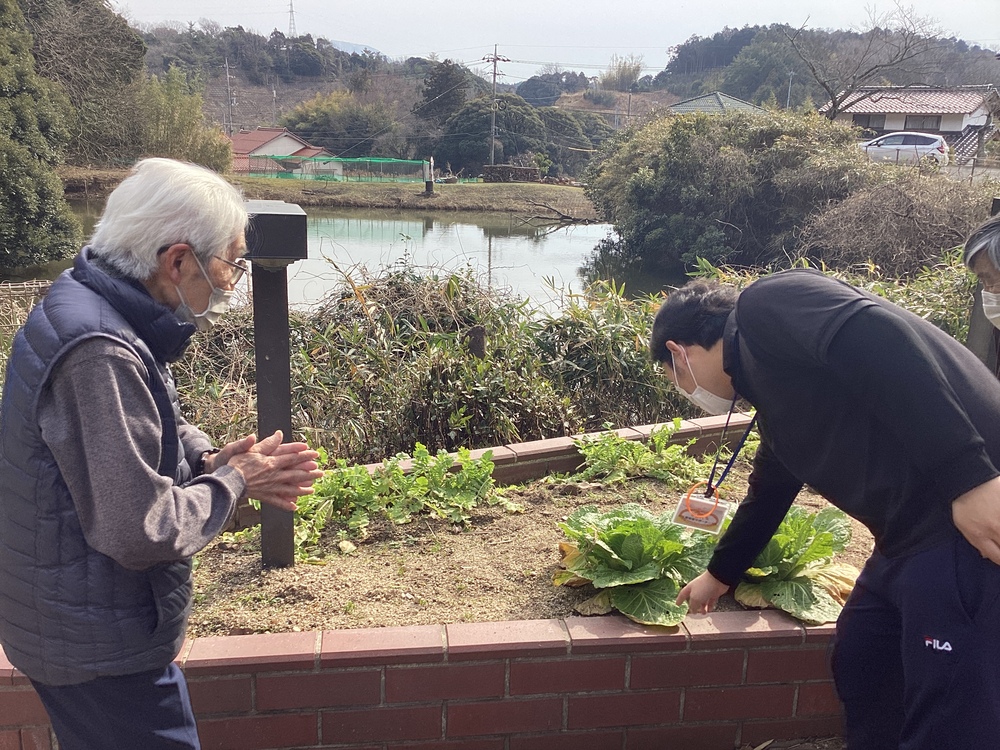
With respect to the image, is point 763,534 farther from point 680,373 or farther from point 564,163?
point 564,163

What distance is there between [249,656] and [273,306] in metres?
0.97

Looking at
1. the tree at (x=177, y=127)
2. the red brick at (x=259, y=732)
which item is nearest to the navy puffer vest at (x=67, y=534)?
the red brick at (x=259, y=732)

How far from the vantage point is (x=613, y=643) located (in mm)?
2086

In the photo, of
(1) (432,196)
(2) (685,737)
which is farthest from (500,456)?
(1) (432,196)

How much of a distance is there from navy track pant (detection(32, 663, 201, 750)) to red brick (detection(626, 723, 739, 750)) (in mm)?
1256

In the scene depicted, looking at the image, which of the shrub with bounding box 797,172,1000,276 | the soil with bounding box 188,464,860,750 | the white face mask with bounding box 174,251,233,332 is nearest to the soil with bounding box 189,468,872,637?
the soil with bounding box 188,464,860,750

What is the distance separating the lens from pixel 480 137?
4891 cm

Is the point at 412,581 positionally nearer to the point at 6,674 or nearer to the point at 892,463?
the point at 6,674

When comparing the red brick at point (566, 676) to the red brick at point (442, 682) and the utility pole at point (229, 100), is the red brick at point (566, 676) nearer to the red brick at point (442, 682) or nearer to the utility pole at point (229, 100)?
the red brick at point (442, 682)

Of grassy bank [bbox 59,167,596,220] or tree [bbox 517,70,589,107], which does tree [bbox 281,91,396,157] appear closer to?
grassy bank [bbox 59,167,596,220]

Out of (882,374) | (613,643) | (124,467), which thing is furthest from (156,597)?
(882,374)

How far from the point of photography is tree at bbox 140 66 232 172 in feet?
72.9

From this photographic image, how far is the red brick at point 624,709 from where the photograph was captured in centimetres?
213

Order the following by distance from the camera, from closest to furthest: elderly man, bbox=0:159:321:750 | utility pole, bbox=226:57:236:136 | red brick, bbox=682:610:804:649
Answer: elderly man, bbox=0:159:321:750
red brick, bbox=682:610:804:649
utility pole, bbox=226:57:236:136
